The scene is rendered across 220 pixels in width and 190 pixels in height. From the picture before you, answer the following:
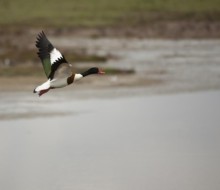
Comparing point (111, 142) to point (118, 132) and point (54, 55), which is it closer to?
point (118, 132)

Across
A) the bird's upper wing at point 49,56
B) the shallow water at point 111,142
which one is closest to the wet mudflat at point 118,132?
the shallow water at point 111,142

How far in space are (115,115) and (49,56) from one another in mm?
8227


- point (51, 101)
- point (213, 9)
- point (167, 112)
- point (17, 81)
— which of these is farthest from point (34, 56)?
point (213, 9)

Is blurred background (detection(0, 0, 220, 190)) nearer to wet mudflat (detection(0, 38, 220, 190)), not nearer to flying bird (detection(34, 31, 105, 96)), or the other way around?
wet mudflat (detection(0, 38, 220, 190))

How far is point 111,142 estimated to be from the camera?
18469 millimetres

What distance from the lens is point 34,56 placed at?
1321 inches

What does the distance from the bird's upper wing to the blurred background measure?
1991mm

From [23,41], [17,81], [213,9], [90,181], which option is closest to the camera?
[90,181]

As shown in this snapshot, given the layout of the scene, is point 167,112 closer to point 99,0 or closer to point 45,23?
point 45,23

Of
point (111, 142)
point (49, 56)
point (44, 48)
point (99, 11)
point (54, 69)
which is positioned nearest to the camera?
point (54, 69)

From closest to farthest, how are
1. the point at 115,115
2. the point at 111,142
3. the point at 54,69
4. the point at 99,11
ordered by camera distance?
the point at 54,69 < the point at 111,142 < the point at 115,115 < the point at 99,11

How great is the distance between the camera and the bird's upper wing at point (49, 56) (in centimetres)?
1380

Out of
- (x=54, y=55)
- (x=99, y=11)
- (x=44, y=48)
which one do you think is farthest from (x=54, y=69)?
(x=99, y=11)

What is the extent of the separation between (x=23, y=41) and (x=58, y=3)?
13660mm
